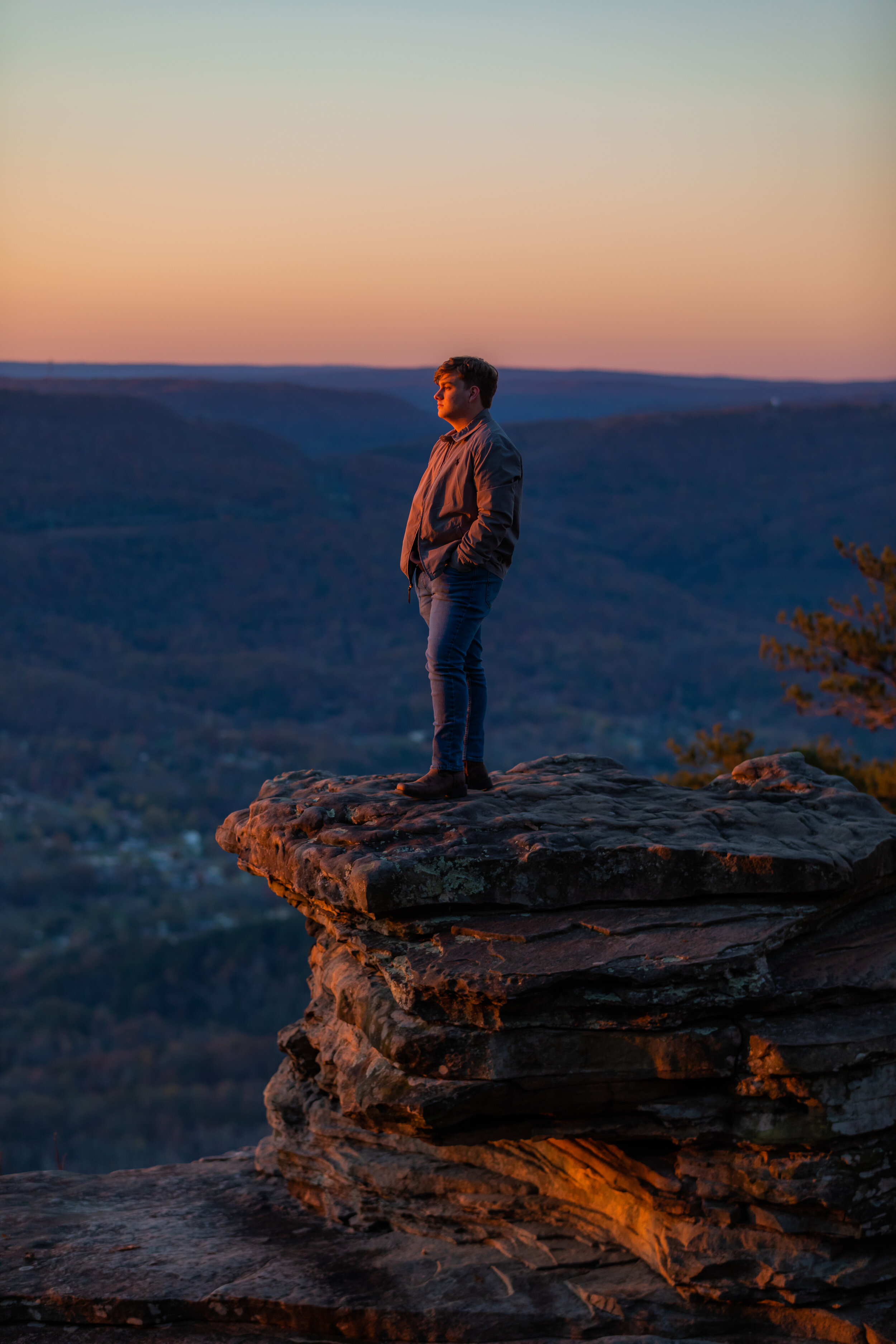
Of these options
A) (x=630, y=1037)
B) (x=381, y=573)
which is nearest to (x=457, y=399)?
(x=630, y=1037)

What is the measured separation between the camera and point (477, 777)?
25.0ft

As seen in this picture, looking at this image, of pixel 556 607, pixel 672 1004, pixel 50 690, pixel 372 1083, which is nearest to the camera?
pixel 672 1004

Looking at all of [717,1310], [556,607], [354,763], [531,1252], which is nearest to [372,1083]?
[531,1252]

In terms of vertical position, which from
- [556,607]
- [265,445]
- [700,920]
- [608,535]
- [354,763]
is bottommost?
[354,763]

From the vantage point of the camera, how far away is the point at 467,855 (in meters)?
6.34

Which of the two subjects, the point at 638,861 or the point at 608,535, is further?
the point at 608,535

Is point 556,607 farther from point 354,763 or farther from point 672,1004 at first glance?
point 672,1004

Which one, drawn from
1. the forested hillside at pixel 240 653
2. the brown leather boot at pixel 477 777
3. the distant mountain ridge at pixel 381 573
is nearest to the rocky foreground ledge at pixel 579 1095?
the brown leather boot at pixel 477 777

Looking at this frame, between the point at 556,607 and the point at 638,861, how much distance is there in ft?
485

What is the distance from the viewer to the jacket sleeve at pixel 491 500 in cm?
683

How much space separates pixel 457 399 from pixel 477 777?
253 cm

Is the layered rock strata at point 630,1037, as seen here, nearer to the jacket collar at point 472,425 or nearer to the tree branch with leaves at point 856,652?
the jacket collar at point 472,425

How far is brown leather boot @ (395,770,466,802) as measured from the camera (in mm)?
7211

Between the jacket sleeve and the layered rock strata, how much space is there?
64.4 inches
